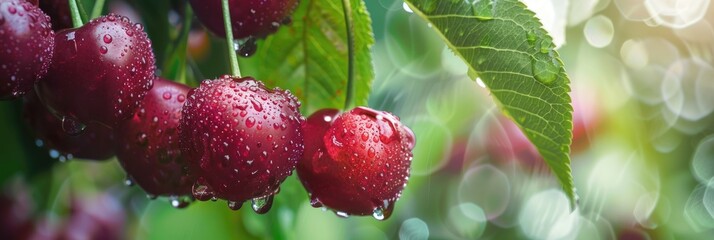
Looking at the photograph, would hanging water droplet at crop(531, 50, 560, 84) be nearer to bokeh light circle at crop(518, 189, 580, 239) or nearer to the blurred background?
the blurred background

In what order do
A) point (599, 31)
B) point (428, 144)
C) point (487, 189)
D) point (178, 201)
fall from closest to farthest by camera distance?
point (178, 201), point (428, 144), point (599, 31), point (487, 189)

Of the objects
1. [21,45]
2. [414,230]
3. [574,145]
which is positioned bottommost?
[414,230]

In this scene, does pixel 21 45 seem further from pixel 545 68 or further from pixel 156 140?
pixel 545 68

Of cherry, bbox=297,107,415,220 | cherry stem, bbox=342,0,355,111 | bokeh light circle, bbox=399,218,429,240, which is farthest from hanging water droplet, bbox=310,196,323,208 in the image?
bokeh light circle, bbox=399,218,429,240

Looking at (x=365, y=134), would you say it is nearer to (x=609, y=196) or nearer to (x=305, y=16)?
(x=305, y=16)

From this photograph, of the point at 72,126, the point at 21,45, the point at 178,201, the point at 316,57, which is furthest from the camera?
the point at 316,57

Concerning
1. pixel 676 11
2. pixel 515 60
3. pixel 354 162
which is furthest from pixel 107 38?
pixel 676 11
